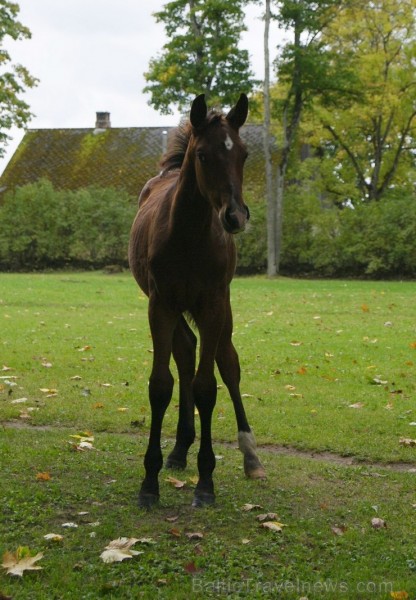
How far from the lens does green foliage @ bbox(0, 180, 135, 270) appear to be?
36.2m

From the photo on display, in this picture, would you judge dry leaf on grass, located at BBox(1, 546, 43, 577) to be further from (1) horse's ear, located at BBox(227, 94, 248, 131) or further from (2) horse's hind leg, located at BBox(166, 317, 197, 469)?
(1) horse's ear, located at BBox(227, 94, 248, 131)

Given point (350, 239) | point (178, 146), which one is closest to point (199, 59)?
point (350, 239)

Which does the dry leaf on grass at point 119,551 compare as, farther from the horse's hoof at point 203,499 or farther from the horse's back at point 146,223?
the horse's back at point 146,223

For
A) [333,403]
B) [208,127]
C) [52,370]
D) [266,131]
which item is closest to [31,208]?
[266,131]

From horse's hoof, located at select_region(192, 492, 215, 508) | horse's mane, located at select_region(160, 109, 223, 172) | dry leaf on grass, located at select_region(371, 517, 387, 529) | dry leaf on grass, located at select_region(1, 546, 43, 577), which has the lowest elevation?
dry leaf on grass, located at select_region(371, 517, 387, 529)

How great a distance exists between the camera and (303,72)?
33469 mm

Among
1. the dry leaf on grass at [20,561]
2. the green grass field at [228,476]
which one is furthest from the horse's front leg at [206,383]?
the dry leaf on grass at [20,561]

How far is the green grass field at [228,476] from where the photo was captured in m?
3.71

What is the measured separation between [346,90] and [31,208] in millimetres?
16269

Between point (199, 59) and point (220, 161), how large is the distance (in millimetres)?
33537

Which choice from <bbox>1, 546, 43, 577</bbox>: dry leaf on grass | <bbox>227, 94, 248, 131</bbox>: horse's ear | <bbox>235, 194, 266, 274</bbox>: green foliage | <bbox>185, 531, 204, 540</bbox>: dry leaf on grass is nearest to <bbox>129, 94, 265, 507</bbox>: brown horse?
<bbox>227, 94, 248, 131</bbox>: horse's ear

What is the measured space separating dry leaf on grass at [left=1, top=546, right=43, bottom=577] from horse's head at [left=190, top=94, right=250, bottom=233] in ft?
6.63

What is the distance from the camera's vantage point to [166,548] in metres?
4.02

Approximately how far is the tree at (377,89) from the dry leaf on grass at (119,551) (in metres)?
33.4
